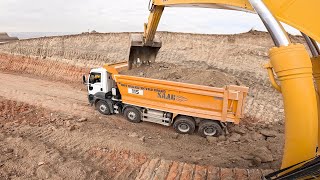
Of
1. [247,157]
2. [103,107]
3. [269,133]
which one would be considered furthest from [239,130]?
[103,107]

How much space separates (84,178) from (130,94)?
147 inches

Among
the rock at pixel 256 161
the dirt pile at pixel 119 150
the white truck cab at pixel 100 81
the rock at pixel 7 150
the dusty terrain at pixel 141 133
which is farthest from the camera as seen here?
the white truck cab at pixel 100 81

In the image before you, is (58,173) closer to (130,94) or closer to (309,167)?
(130,94)

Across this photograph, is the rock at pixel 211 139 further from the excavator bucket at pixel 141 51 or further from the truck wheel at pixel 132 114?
the excavator bucket at pixel 141 51

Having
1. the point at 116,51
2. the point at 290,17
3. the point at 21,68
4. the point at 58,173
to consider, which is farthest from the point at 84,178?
the point at 21,68

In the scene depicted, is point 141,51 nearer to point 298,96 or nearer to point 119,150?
point 119,150

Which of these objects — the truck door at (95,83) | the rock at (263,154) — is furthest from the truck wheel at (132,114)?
the rock at (263,154)

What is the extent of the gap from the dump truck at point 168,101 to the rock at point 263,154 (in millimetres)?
1011

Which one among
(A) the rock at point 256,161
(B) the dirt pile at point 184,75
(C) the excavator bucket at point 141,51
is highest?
(C) the excavator bucket at point 141,51

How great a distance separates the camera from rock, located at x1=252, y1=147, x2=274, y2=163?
7578 mm

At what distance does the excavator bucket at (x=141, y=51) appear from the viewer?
968 centimetres

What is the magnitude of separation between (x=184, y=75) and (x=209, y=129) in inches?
82.6

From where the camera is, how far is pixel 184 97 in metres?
8.80

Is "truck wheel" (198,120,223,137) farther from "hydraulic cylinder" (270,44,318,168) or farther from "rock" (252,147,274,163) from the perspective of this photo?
"hydraulic cylinder" (270,44,318,168)
